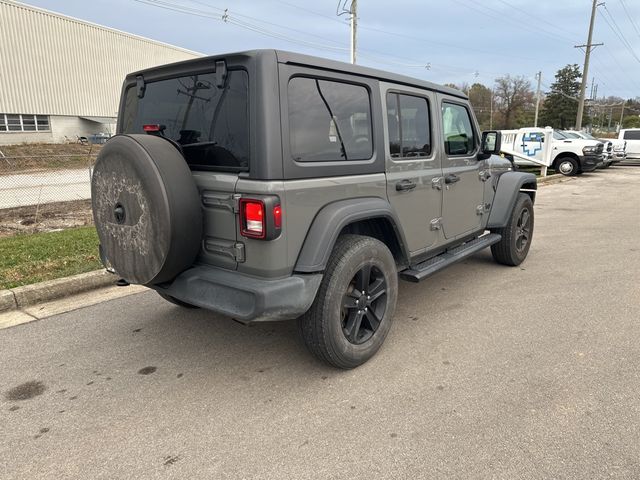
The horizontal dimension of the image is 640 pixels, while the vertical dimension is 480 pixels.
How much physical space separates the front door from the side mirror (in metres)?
0.06

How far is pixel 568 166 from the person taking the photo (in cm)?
1830

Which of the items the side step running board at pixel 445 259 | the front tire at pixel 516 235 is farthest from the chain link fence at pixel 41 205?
the front tire at pixel 516 235

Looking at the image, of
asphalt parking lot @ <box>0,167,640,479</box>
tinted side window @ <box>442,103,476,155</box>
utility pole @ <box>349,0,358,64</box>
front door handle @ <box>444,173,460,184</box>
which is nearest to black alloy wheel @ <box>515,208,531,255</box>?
asphalt parking lot @ <box>0,167,640,479</box>

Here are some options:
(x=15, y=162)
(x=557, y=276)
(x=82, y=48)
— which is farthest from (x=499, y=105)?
(x=557, y=276)

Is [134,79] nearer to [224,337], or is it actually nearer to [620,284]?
[224,337]

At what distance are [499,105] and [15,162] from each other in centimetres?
8066

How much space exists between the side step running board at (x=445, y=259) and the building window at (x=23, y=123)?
118 ft

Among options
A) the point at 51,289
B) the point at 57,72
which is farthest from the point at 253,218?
the point at 57,72

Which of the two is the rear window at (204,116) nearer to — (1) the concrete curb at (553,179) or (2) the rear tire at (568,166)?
(1) the concrete curb at (553,179)

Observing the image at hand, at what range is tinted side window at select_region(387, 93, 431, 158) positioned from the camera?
11.4 ft

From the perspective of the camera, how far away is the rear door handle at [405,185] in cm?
344

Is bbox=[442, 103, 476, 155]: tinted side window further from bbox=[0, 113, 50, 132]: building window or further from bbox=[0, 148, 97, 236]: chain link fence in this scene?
bbox=[0, 113, 50, 132]: building window

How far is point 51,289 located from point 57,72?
36.9 metres

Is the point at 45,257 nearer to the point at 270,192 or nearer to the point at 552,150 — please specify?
the point at 270,192
